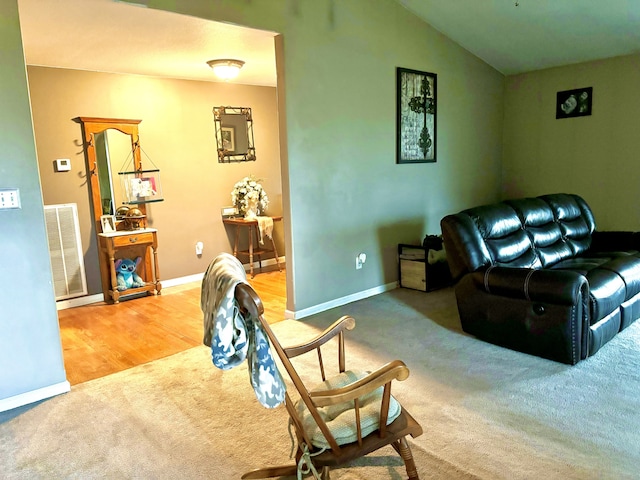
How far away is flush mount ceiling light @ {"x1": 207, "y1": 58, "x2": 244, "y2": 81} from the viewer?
4.33 metres

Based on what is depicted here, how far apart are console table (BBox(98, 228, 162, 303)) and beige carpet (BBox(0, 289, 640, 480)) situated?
180cm

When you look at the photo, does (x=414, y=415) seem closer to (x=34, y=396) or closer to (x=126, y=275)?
(x=34, y=396)

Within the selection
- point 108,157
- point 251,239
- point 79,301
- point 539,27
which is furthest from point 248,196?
point 539,27

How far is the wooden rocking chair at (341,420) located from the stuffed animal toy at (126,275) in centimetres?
342

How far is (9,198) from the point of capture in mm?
2492

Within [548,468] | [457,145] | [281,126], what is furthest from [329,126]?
[548,468]

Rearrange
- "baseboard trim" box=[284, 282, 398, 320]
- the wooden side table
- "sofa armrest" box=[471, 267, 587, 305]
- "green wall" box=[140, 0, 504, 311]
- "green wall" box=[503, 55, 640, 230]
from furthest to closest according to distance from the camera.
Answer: the wooden side table, "green wall" box=[503, 55, 640, 230], "baseboard trim" box=[284, 282, 398, 320], "green wall" box=[140, 0, 504, 311], "sofa armrest" box=[471, 267, 587, 305]

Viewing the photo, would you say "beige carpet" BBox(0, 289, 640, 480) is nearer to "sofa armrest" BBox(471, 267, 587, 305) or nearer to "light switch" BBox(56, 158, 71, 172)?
"sofa armrest" BBox(471, 267, 587, 305)

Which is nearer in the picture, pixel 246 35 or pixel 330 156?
pixel 246 35

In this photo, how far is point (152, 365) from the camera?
309 cm

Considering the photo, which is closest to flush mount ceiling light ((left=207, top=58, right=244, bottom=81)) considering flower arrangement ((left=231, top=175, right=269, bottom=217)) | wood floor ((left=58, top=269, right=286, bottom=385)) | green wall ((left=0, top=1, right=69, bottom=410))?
flower arrangement ((left=231, top=175, right=269, bottom=217))

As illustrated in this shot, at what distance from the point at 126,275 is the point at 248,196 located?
5.23ft

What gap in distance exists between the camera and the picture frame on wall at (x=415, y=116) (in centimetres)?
448

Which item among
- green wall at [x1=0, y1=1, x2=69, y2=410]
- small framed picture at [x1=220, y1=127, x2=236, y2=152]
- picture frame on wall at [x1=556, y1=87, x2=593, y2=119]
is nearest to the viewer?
green wall at [x1=0, y1=1, x2=69, y2=410]
